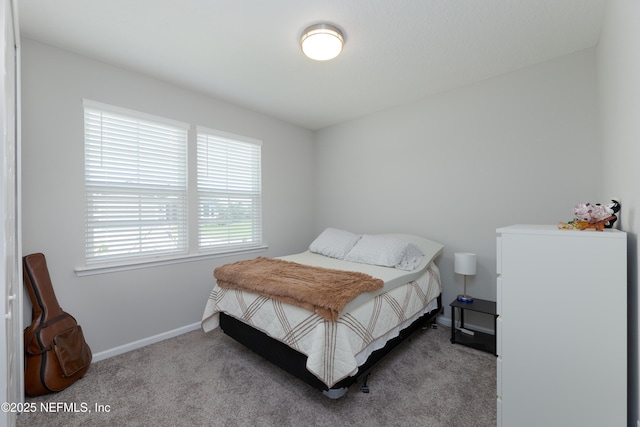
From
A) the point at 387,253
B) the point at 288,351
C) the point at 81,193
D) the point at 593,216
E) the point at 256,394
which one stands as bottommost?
the point at 256,394

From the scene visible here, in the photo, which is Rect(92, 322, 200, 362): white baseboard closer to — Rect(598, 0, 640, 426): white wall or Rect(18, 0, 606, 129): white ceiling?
Rect(18, 0, 606, 129): white ceiling

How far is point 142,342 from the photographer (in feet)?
8.06

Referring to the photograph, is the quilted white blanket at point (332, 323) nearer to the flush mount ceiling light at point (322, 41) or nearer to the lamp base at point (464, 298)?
the lamp base at point (464, 298)

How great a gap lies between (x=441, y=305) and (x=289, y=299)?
1936 mm

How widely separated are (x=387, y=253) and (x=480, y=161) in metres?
1.33

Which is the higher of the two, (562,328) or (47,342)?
(562,328)

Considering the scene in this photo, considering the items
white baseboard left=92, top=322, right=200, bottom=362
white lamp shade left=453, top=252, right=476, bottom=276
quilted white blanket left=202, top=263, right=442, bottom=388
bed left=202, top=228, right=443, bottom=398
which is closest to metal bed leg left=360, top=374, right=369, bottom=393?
bed left=202, top=228, right=443, bottom=398

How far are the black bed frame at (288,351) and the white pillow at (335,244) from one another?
1052mm

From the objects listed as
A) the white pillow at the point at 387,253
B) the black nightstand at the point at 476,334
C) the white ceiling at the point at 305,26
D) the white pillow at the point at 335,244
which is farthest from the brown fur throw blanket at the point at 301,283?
the white ceiling at the point at 305,26

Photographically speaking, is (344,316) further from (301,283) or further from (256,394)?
(256,394)

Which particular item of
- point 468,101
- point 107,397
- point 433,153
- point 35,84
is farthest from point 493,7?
point 107,397

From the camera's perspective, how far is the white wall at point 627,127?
3.54 ft

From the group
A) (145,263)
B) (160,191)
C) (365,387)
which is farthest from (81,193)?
(365,387)

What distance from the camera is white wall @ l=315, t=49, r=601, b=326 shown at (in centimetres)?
224
